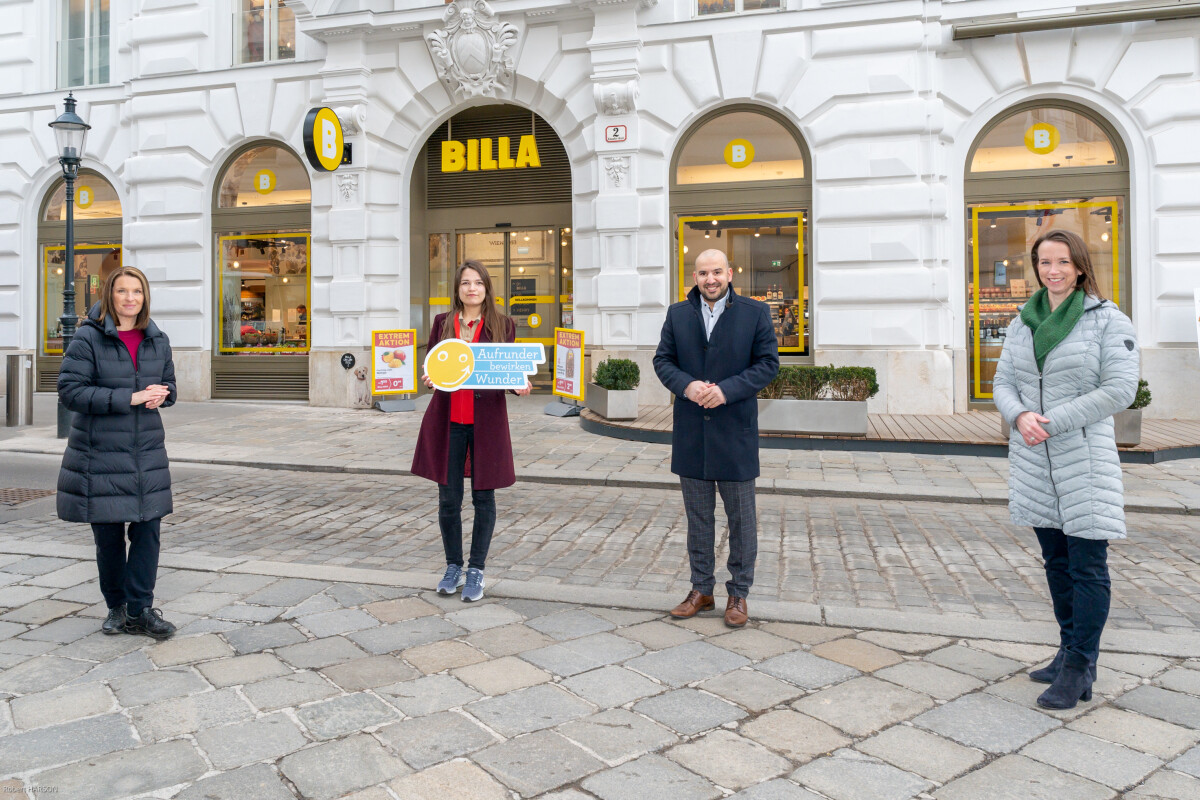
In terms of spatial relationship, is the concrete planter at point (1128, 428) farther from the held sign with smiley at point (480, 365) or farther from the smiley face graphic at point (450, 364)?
the smiley face graphic at point (450, 364)

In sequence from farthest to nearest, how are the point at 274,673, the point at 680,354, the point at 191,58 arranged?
the point at 191,58, the point at 680,354, the point at 274,673

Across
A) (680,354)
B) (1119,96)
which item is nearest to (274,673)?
(680,354)

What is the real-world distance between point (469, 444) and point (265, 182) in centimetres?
1440

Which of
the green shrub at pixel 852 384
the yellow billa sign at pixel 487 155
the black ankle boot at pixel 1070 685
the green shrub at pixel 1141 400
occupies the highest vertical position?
the yellow billa sign at pixel 487 155

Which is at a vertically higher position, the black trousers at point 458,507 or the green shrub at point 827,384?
the green shrub at point 827,384

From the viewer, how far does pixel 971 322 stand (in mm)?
14906

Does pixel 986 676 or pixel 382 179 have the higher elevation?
pixel 382 179

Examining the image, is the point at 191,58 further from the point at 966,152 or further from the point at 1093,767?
the point at 1093,767

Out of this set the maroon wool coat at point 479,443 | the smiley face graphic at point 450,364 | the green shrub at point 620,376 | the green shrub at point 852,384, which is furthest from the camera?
the green shrub at point 620,376

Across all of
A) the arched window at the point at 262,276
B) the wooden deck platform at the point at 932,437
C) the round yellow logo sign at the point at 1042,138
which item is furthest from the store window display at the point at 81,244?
the round yellow logo sign at the point at 1042,138

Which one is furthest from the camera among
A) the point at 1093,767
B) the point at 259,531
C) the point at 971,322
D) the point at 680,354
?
the point at 971,322

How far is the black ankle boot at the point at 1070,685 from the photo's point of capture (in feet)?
12.0

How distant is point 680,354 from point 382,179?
1311 cm

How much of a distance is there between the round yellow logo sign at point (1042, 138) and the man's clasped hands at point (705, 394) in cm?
1225
